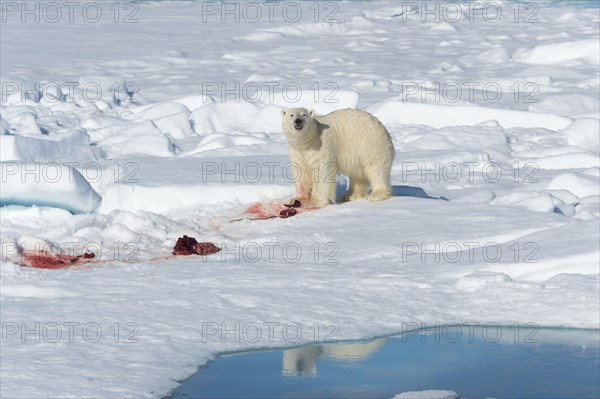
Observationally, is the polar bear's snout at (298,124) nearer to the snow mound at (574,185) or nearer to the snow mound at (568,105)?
the snow mound at (574,185)

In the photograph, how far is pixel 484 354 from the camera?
4.84 metres

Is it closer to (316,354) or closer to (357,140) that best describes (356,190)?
(357,140)

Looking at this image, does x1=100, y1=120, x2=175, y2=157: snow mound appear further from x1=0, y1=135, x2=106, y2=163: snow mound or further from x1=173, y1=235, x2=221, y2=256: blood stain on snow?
x1=173, y1=235, x2=221, y2=256: blood stain on snow

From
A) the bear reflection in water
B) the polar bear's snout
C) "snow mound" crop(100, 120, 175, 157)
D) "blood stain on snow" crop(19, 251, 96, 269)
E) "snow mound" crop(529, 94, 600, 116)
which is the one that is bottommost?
the bear reflection in water

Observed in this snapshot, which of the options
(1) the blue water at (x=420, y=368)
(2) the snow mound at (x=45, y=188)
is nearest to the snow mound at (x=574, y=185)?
(1) the blue water at (x=420, y=368)

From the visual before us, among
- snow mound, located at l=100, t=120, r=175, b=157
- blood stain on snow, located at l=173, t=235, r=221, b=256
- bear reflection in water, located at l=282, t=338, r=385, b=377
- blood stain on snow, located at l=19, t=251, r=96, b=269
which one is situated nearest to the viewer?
bear reflection in water, located at l=282, t=338, r=385, b=377

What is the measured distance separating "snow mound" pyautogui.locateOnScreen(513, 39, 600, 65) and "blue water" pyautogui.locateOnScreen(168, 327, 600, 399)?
13.2 m

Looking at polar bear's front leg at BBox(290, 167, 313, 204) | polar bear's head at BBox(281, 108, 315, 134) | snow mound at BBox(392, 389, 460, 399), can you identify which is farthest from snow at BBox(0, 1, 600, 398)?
polar bear's head at BBox(281, 108, 315, 134)

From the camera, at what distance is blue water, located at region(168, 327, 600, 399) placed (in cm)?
430

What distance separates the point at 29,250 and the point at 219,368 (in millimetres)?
2378

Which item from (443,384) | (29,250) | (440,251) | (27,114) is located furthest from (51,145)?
(443,384)

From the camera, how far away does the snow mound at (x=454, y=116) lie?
12398 millimetres

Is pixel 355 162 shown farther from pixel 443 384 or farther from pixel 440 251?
pixel 443 384

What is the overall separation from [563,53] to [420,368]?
14.2 metres
